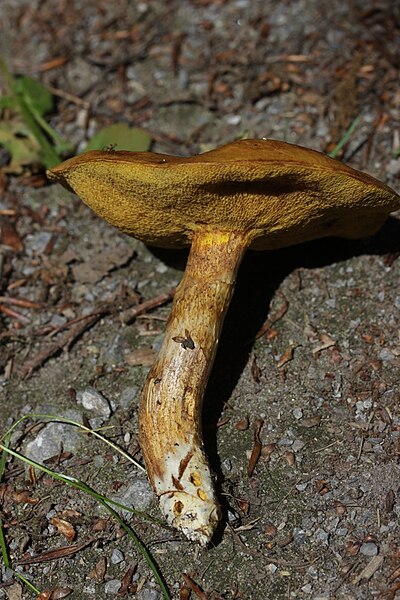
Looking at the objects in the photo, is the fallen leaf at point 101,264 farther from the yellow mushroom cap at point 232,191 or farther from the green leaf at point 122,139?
the green leaf at point 122,139

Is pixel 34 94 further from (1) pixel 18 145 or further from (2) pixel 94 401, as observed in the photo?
(2) pixel 94 401

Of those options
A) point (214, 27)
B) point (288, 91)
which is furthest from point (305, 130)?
point (214, 27)

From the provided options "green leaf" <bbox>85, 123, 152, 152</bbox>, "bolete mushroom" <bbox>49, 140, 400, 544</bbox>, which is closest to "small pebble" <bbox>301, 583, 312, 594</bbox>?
"bolete mushroom" <bbox>49, 140, 400, 544</bbox>

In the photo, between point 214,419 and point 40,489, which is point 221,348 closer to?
point 214,419

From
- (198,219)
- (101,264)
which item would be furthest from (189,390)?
(101,264)

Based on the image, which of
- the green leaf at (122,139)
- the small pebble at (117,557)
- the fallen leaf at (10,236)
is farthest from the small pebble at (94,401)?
the green leaf at (122,139)

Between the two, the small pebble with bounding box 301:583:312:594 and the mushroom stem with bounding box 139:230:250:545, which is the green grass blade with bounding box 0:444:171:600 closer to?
the mushroom stem with bounding box 139:230:250:545
